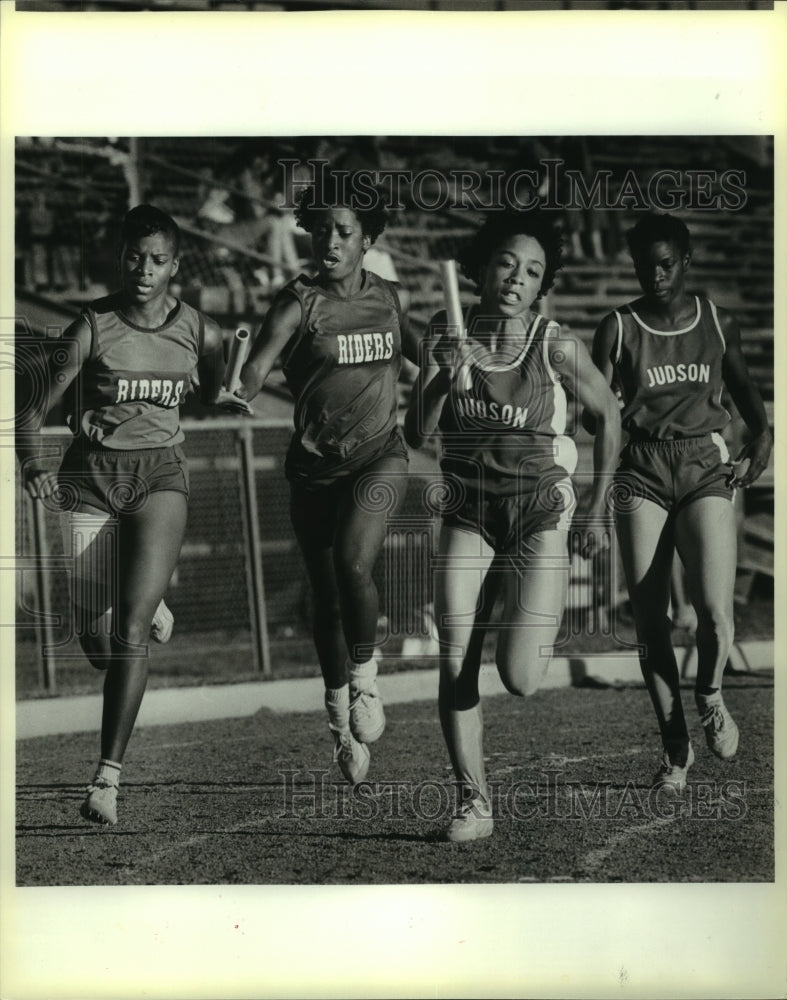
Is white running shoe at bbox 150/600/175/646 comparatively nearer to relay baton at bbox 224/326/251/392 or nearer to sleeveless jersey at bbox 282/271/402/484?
sleeveless jersey at bbox 282/271/402/484

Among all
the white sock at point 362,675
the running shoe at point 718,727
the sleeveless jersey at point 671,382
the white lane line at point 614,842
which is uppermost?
the sleeveless jersey at point 671,382

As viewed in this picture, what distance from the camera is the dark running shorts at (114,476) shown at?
22.3 ft

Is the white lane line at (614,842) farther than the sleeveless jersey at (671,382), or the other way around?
the sleeveless jersey at (671,382)

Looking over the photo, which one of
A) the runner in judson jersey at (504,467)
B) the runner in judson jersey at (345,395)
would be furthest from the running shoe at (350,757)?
the runner in judson jersey at (504,467)

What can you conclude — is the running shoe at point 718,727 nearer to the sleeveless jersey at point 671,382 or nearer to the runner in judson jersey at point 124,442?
the sleeveless jersey at point 671,382

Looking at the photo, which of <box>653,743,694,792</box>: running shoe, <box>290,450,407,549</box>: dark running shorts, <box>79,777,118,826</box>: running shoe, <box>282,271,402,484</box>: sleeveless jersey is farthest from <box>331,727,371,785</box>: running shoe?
<box>653,743,694,792</box>: running shoe

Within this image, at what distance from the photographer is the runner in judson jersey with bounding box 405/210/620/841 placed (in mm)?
6668

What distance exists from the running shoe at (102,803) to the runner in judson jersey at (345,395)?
915 mm

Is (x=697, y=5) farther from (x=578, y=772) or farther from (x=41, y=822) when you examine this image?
(x=41, y=822)

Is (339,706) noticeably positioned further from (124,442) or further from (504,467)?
(124,442)

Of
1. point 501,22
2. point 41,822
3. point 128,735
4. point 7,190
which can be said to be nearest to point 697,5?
point 501,22

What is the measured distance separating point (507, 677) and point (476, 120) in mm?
2144

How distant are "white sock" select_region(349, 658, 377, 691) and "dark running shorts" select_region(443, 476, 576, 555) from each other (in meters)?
0.64

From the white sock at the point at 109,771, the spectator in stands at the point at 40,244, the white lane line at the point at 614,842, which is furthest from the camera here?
the spectator in stands at the point at 40,244
